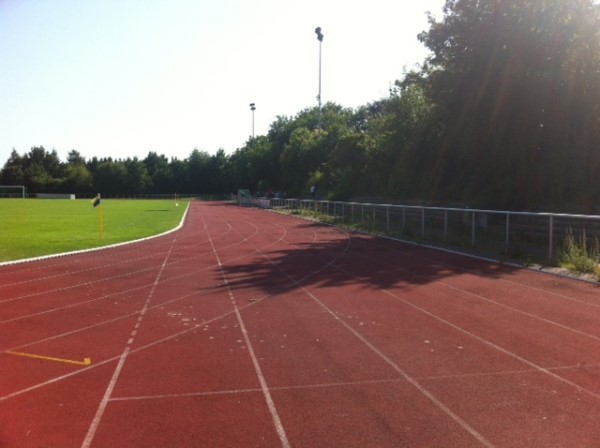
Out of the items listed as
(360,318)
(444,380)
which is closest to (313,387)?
(444,380)

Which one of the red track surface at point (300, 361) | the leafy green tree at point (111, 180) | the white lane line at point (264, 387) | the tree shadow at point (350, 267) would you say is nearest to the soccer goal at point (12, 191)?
the leafy green tree at point (111, 180)

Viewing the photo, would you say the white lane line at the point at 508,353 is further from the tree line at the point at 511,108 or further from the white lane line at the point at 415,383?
the tree line at the point at 511,108

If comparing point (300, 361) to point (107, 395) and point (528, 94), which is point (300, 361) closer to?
point (107, 395)

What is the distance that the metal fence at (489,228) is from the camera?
15297 mm

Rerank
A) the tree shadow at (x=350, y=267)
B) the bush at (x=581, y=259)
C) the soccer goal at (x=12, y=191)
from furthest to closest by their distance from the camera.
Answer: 1. the soccer goal at (x=12, y=191)
2. the bush at (x=581, y=259)
3. the tree shadow at (x=350, y=267)

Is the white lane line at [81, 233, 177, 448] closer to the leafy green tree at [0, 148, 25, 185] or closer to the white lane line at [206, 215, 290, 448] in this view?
the white lane line at [206, 215, 290, 448]

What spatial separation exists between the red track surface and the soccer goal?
12207 cm

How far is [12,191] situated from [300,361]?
133540 mm

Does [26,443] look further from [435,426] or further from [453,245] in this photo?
[453,245]

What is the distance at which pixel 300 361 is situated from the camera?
6340mm

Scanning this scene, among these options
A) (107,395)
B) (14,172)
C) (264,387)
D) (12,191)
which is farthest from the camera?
(14,172)

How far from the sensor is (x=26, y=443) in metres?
4.29

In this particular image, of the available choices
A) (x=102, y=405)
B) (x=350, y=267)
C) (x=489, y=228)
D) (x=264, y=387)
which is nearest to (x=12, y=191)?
(x=489, y=228)

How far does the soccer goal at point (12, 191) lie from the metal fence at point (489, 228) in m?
111
